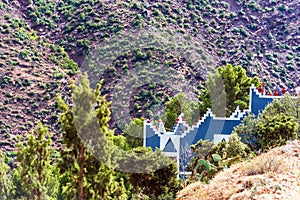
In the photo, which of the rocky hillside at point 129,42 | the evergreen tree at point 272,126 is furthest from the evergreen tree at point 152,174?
the rocky hillside at point 129,42

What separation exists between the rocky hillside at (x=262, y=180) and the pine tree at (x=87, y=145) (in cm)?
225

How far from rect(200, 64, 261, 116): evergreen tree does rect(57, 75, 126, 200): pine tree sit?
20175 millimetres

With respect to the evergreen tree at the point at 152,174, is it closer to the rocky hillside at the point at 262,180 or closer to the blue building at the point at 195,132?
the rocky hillside at the point at 262,180

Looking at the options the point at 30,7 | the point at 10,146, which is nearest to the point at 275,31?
the point at 30,7

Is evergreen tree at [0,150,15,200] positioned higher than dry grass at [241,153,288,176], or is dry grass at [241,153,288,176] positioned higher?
dry grass at [241,153,288,176]

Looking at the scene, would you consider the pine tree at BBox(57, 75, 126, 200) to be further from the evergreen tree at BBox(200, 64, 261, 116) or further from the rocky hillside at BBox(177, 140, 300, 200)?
the evergreen tree at BBox(200, 64, 261, 116)

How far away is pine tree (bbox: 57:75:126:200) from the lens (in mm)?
13805

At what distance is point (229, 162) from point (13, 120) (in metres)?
24.7

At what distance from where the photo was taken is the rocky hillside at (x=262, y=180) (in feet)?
42.7

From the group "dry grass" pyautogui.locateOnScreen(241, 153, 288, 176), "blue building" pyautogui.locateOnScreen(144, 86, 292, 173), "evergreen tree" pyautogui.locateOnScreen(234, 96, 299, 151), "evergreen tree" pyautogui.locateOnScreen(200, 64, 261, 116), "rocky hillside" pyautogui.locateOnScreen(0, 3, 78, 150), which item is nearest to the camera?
"dry grass" pyautogui.locateOnScreen(241, 153, 288, 176)

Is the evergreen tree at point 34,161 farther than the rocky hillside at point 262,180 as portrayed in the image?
Yes

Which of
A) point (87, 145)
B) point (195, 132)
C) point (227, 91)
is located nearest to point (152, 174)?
point (195, 132)

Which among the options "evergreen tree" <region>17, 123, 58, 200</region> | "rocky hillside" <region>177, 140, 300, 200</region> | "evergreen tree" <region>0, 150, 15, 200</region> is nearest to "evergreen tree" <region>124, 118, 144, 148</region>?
"evergreen tree" <region>0, 150, 15, 200</region>

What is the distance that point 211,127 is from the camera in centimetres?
2791
